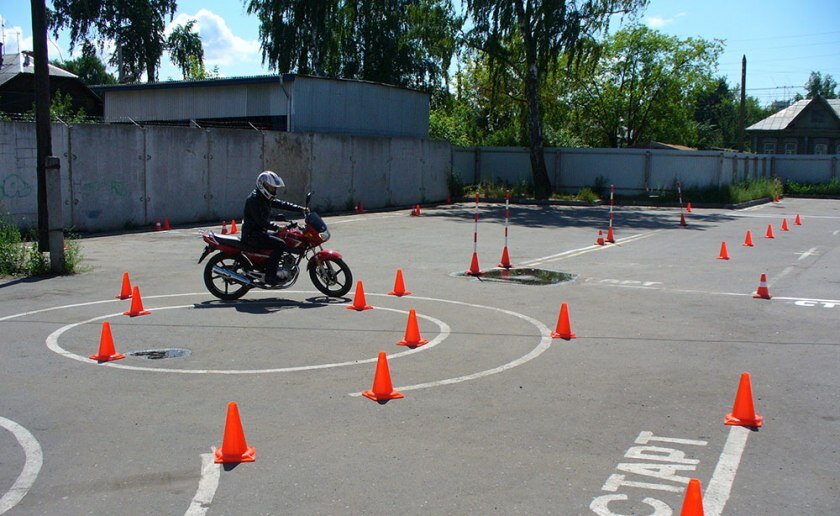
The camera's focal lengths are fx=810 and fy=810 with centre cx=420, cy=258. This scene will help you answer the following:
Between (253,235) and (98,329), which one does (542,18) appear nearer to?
(253,235)

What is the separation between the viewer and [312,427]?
644 centimetres

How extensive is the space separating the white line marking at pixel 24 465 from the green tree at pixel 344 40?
42227 millimetres

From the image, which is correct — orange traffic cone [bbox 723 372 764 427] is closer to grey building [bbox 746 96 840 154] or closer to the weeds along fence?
the weeds along fence

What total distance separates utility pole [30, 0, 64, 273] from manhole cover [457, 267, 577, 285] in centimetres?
744

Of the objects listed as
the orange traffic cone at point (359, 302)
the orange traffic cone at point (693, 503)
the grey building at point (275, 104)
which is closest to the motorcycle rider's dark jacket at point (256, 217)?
the orange traffic cone at point (359, 302)

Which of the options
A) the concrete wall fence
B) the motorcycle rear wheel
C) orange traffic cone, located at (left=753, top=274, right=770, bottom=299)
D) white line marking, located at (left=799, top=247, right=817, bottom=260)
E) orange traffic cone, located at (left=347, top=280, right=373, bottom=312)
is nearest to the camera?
orange traffic cone, located at (left=347, top=280, right=373, bottom=312)

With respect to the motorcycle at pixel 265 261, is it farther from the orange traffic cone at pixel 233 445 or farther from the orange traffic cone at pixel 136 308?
the orange traffic cone at pixel 233 445

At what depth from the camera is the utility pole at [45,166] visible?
14.8 metres

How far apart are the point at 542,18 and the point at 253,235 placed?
28501mm

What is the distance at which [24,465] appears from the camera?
559 centimetres

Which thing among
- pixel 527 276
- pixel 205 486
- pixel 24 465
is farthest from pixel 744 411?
pixel 527 276

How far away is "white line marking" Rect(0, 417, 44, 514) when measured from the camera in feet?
16.5

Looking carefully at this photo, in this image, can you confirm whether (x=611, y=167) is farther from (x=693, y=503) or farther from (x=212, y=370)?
(x=693, y=503)

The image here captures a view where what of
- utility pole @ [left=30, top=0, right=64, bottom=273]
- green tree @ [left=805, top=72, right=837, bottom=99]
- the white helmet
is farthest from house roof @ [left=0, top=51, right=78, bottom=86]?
green tree @ [left=805, top=72, right=837, bottom=99]
